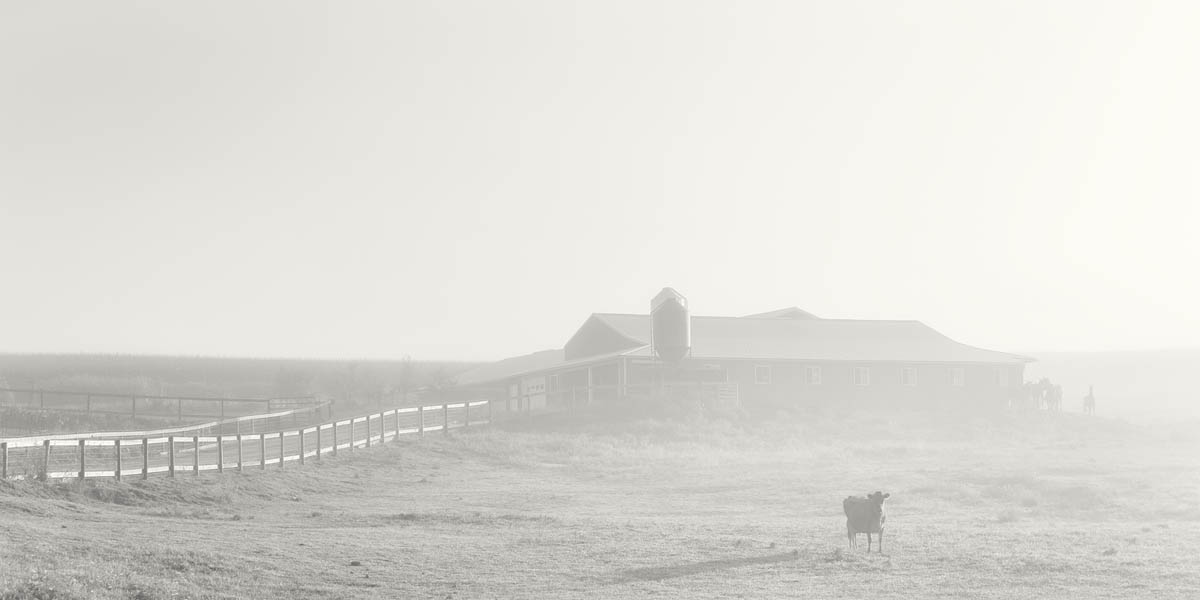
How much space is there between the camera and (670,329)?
61.6m

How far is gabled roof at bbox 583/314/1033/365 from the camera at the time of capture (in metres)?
65.2

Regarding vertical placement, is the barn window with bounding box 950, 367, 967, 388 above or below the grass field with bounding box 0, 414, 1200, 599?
above

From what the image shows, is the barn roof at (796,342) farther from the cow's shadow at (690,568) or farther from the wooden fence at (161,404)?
the cow's shadow at (690,568)

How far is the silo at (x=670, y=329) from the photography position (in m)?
61.5

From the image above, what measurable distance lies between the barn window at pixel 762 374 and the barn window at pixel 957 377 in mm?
9966

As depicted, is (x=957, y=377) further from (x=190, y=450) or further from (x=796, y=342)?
(x=190, y=450)

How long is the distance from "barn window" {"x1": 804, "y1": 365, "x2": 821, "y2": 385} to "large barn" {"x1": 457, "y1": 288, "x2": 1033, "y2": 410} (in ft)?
0.16

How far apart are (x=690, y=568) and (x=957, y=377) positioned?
→ 5063cm

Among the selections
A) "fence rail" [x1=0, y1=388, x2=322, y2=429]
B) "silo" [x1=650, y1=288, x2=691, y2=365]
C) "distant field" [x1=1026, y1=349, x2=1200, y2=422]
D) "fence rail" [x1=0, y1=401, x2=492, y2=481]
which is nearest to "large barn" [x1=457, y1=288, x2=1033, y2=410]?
"silo" [x1=650, y1=288, x2=691, y2=365]

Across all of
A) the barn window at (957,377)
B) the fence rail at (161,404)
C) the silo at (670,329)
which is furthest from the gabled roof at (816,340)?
the fence rail at (161,404)

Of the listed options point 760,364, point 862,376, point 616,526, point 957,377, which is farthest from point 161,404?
point 616,526

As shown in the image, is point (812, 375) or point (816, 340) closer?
point (812, 375)

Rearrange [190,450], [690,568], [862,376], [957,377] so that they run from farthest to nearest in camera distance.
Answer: [957,377], [862,376], [190,450], [690,568]

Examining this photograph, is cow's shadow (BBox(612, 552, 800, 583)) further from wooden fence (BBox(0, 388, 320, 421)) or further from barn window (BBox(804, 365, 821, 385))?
barn window (BBox(804, 365, 821, 385))
